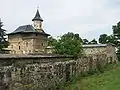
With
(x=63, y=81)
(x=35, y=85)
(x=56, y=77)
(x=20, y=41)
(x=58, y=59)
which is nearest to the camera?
(x=35, y=85)

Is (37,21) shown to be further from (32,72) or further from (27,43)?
(32,72)

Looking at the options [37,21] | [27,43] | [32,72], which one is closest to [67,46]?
[32,72]

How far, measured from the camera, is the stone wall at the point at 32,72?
35.2 feet

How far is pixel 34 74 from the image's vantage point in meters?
12.6

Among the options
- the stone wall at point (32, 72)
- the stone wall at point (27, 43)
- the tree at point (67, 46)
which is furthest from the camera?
the stone wall at point (27, 43)

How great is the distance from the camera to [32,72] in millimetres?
12438

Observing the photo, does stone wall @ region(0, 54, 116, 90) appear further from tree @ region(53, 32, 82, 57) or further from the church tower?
the church tower

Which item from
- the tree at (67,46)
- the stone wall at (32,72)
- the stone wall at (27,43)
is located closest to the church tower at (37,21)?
the stone wall at (27,43)

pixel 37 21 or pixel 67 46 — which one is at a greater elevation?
pixel 37 21

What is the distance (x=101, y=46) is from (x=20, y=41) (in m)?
20.0

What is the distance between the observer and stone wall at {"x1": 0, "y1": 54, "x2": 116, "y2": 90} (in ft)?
35.2

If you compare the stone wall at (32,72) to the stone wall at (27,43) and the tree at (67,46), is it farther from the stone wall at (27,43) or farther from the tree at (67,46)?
the stone wall at (27,43)

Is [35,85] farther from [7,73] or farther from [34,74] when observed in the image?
[7,73]

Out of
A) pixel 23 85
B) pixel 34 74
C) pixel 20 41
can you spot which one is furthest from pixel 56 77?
pixel 20 41
